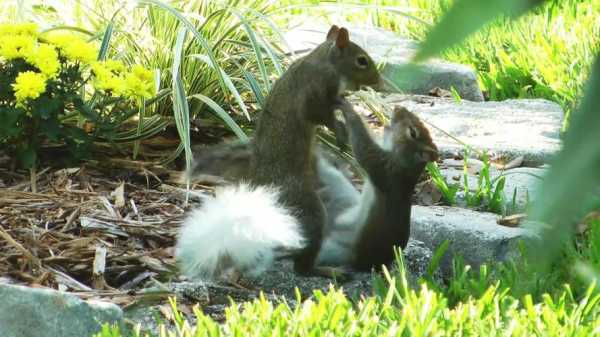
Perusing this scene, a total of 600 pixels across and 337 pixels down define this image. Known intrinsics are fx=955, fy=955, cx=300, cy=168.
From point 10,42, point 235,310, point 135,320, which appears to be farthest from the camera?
point 10,42

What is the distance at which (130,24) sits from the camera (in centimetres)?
528

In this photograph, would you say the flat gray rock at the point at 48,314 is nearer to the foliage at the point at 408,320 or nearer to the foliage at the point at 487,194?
the foliage at the point at 408,320

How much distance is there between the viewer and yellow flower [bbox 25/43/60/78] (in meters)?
4.02

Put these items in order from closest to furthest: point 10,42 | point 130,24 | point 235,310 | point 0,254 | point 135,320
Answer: point 235,310
point 135,320
point 0,254
point 10,42
point 130,24

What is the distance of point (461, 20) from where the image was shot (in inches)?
13.7

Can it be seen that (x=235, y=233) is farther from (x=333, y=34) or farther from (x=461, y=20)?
(x=461, y=20)

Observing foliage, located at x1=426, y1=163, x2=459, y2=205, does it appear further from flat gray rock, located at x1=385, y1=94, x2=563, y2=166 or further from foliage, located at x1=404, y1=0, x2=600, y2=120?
foliage, located at x1=404, y1=0, x2=600, y2=120

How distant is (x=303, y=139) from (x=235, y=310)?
3.77 ft

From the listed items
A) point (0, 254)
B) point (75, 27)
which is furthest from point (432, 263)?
point (75, 27)

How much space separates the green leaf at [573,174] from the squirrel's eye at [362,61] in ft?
11.6

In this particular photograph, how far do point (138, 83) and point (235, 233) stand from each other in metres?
1.27

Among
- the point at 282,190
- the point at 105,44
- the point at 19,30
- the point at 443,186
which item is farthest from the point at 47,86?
the point at 443,186

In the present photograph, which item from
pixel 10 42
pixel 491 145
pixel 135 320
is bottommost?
pixel 135 320

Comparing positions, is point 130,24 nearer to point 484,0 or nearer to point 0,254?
point 0,254
